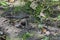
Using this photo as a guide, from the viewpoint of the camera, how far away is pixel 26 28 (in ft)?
11.9

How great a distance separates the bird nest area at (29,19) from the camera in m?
3.53

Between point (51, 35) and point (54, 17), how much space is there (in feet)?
1.60

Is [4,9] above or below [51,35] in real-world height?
above

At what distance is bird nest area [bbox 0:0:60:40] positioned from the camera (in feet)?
11.6

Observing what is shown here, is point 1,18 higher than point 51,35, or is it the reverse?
point 1,18

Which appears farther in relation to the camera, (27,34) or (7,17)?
(7,17)

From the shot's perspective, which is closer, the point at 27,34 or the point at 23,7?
the point at 27,34

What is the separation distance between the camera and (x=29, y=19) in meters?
3.81

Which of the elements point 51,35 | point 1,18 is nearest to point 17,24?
point 1,18

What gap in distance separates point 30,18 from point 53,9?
1.72 ft

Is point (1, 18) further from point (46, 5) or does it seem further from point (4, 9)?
point (46, 5)

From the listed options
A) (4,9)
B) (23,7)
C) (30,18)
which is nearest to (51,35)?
(30,18)

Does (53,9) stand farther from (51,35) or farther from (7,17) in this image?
Answer: (7,17)

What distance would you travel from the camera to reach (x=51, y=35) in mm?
3539
